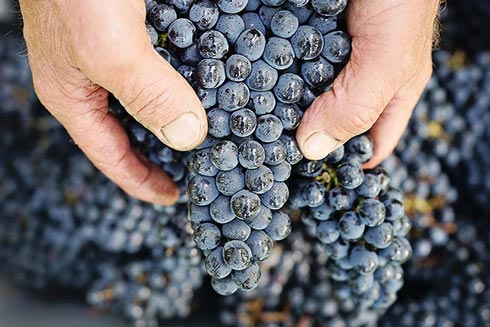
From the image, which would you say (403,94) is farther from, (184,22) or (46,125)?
(46,125)

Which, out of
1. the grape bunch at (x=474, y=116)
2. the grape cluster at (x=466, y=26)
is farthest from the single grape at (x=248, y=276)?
the grape cluster at (x=466, y=26)

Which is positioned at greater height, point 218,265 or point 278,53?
point 278,53

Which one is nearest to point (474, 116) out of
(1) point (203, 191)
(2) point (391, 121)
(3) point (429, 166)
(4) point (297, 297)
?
(3) point (429, 166)

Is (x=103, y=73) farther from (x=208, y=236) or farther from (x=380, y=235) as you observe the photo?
(x=380, y=235)

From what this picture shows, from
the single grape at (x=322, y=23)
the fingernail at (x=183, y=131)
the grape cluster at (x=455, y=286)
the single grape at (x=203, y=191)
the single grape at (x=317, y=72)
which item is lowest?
the grape cluster at (x=455, y=286)

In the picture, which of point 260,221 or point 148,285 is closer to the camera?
point 260,221

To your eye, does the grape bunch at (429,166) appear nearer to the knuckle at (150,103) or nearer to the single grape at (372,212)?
the single grape at (372,212)

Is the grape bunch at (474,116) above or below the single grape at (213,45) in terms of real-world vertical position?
below
